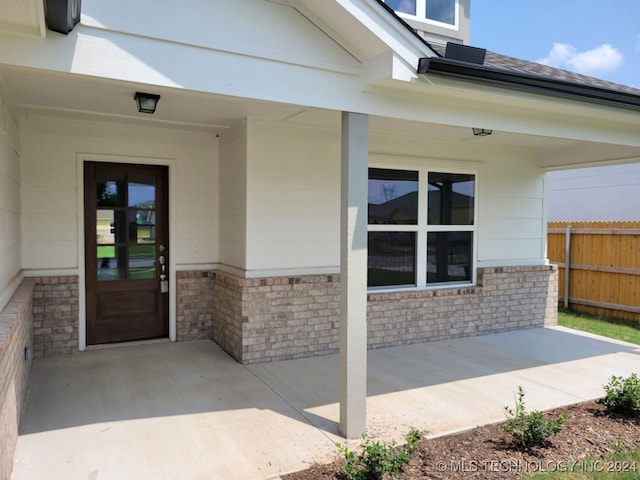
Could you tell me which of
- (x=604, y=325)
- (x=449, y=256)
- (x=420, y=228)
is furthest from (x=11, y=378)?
(x=604, y=325)

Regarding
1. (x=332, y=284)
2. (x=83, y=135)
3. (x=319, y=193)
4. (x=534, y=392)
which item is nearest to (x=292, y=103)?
(x=319, y=193)

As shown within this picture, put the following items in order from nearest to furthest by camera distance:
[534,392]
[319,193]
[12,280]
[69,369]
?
[12,280]
[534,392]
[69,369]
[319,193]

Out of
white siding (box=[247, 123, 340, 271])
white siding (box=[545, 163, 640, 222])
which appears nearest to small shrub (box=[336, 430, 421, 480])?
white siding (box=[247, 123, 340, 271])

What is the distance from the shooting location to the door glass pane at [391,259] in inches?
265

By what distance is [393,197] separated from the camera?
6.86 m

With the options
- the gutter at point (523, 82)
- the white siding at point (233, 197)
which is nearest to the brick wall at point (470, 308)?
the white siding at point (233, 197)

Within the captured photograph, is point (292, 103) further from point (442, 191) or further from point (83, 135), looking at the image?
point (442, 191)

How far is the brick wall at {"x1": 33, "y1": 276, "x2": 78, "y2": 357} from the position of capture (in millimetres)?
5734

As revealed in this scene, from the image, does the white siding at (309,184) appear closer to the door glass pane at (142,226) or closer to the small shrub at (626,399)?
the door glass pane at (142,226)

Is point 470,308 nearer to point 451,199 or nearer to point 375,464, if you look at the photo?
point 451,199

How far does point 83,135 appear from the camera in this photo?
231 inches

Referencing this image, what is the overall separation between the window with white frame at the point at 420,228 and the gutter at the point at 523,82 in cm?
253

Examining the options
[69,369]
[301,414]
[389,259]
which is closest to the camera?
Answer: [301,414]

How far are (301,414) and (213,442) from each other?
2.82 feet
